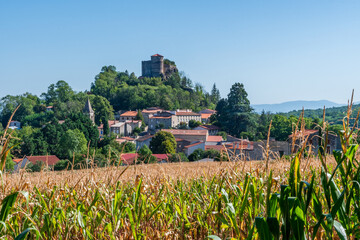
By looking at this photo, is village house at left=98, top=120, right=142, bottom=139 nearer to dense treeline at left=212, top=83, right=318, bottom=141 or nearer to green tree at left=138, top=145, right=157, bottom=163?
dense treeline at left=212, top=83, right=318, bottom=141

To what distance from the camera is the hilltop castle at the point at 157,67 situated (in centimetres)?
13221

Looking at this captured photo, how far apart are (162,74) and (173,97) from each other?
26443 mm

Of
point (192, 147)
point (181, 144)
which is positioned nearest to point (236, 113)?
point (181, 144)

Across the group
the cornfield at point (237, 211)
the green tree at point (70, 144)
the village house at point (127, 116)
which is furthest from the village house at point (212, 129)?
the cornfield at point (237, 211)

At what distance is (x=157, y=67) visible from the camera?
133m

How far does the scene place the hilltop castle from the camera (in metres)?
132

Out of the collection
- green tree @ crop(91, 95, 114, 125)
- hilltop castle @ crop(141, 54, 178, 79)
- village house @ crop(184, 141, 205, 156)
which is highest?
hilltop castle @ crop(141, 54, 178, 79)

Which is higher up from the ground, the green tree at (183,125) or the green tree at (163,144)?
the green tree at (183,125)

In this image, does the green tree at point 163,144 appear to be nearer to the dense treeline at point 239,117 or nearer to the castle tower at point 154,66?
the dense treeline at point 239,117

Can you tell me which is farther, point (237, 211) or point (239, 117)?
Result: point (239, 117)

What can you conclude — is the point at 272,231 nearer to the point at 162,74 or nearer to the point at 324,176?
the point at 324,176

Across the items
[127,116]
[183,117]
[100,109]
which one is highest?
[100,109]

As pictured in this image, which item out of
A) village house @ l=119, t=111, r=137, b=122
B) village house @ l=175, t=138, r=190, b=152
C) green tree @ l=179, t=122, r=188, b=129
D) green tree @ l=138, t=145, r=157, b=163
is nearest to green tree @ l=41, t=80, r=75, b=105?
village house @ l=119, t=111, r=137, b=122

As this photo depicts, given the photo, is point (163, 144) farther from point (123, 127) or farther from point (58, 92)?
point (58, 92)
